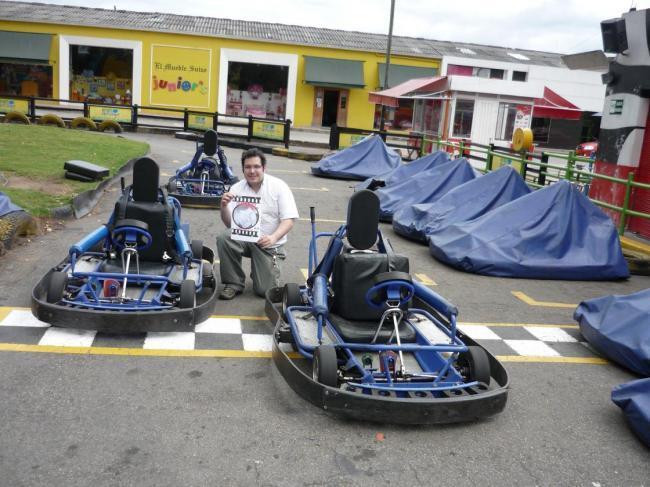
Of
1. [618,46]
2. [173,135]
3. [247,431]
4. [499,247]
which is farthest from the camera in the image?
[173,135]

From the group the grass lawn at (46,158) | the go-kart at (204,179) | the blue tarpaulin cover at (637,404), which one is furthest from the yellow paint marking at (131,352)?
the go-kart at (204,179)

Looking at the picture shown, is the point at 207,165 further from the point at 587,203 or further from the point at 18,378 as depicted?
the point at 18,378

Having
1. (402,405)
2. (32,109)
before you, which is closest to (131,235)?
(402,405)

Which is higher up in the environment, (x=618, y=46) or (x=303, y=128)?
(x=618, y=46)

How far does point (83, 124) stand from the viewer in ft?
76.2

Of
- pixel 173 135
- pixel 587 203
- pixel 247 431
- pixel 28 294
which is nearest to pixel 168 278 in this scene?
pixel 28 294

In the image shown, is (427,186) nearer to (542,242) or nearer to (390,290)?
(542,242)

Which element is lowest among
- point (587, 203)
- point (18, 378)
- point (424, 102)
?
point (18, 378)

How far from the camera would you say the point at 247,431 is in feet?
12.4

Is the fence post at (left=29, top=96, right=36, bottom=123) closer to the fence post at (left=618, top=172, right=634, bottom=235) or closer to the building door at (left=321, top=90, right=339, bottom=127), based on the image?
the building door at (left=321, top=90, right=339, bottom=127)

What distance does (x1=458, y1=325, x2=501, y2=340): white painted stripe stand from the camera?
5.70 meters

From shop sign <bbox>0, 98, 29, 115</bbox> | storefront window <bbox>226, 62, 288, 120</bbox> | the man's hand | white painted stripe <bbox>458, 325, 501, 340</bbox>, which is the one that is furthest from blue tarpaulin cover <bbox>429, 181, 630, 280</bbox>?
storefront window <bbox>226, 62, 288, 120</bbox>

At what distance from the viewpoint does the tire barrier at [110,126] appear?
2361 centimetres

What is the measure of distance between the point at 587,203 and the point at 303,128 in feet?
92.5
